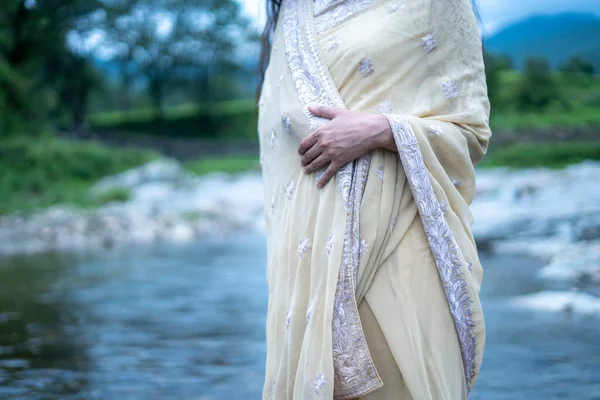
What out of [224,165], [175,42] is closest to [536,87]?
[224,165]

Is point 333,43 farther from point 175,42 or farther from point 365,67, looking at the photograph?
point 175,42

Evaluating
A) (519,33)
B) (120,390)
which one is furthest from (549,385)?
(519,33)

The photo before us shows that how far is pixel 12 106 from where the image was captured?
16344 mm

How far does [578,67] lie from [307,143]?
8.24 meters

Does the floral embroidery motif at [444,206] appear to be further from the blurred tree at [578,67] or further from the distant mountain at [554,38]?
the blurred tree at [578,67]

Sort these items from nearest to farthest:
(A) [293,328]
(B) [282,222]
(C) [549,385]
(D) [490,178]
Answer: (A) [293,328]
(B) [282,222]
(C) [549,385]
(D) [490,178]

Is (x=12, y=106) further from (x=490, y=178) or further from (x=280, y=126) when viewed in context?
(x=280, y=126)

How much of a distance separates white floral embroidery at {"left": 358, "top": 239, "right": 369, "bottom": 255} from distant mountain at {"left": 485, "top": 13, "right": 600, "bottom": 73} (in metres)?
5.84

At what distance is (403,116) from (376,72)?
0.36 ft

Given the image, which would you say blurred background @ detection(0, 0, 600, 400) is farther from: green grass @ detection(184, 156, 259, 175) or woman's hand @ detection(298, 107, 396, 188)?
woman's hand @ detection(298, 107, 396, 188)

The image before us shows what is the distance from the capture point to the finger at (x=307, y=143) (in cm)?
130

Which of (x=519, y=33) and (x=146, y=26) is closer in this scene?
(x=519, y=33)

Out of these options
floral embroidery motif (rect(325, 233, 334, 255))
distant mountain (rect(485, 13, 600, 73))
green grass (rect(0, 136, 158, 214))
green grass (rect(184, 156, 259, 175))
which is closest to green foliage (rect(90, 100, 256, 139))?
green grass (rect(184, 156, 259, 175))

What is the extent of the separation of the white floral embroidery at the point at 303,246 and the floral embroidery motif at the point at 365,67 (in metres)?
0.34
